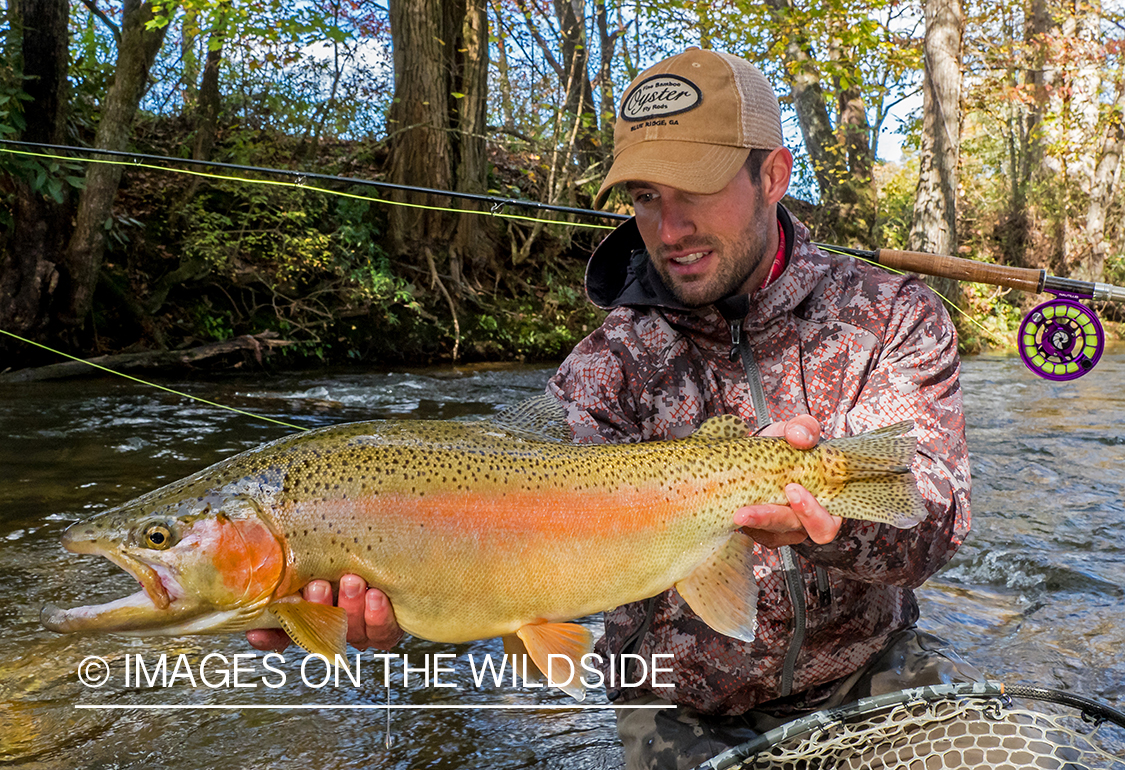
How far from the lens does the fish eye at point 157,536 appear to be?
207 centimetres

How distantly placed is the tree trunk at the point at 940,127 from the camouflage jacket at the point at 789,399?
14.6 metres

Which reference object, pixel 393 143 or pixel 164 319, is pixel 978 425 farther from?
pixel 164 319

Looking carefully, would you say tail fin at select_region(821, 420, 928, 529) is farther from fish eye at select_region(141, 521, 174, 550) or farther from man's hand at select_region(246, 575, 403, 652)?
fish eye at select_region(141, 521, 174, 550)

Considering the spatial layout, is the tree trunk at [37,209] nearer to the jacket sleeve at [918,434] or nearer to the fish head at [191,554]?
the fish head at [191,554]

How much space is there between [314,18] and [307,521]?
10645 millimetres

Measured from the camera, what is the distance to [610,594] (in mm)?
2215

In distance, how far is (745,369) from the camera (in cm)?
280

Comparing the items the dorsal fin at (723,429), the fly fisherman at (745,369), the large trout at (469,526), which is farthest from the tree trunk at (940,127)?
the large trout at (469,526)

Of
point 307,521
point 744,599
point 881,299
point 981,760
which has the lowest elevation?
point 981,760

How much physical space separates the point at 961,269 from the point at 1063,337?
0.85 m

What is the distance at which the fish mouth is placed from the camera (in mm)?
1962

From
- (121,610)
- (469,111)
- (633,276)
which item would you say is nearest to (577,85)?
(469,111)

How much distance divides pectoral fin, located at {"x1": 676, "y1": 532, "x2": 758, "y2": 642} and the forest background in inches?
189

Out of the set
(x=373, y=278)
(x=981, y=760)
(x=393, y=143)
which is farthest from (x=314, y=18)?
(x=981, y=760)
